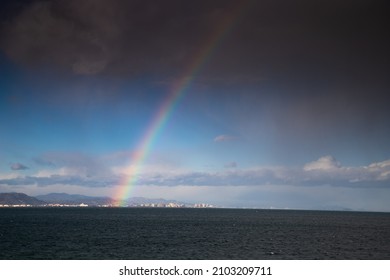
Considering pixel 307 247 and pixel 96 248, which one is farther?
pixel 307 247

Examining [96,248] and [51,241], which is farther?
[51,241]

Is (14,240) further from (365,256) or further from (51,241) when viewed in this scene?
(365,256)

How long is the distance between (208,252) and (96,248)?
2163cm

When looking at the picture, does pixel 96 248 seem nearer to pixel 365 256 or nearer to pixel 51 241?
pixel 51 241
